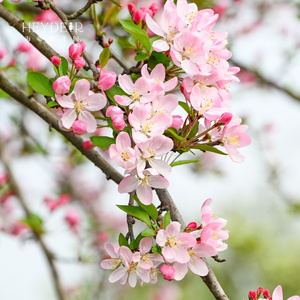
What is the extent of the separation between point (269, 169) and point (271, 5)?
1428 mm

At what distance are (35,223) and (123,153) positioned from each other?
1.59 meters

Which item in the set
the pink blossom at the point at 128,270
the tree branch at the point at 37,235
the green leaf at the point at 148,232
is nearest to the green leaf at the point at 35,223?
the tree branch at the point at 37,235

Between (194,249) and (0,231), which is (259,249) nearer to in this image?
(0,231)

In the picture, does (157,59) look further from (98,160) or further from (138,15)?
(98,160)

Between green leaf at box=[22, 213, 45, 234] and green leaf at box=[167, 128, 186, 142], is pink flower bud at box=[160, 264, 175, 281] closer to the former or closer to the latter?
green leaf at box=[167, 128, 186, 142]

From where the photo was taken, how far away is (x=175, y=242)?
3.06 feet

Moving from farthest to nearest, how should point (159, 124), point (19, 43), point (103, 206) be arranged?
point (103, 206) → point (19, 43) → point (159, 124)

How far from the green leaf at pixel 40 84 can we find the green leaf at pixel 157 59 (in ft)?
0.79

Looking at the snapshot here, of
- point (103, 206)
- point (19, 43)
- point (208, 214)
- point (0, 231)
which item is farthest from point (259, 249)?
point (208, 214)

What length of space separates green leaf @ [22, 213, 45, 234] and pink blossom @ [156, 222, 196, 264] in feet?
5.04

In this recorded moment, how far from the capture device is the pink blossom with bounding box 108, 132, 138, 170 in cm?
87

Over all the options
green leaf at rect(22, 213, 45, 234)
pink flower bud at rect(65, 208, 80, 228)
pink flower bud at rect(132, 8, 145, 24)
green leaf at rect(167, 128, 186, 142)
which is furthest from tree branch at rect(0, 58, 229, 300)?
pink flower bud at rect(65, 208, 80, 228)

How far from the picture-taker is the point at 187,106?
104 centimetres

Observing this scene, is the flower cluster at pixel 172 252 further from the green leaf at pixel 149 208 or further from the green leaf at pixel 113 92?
the green leaf at pixel 113 92
